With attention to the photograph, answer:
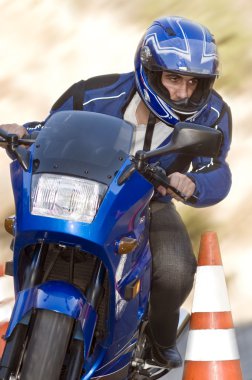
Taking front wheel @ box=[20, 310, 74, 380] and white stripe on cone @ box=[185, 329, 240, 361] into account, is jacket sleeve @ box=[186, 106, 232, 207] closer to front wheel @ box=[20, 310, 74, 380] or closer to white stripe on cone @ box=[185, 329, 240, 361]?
front wheel @ box=[20, 310, 74, 380]

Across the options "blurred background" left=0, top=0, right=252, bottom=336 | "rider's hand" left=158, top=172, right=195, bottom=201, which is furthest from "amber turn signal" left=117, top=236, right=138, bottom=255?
"blurred background" left=0, top=0, right=252, bottom=336

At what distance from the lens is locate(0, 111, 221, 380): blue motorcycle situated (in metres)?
3.33

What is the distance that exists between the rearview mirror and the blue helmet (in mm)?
561

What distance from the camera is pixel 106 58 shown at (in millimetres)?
9797

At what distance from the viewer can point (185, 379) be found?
496 centimetres

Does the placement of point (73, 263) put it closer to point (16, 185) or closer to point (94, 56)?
point (16, 185)

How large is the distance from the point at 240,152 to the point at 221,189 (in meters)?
3.78

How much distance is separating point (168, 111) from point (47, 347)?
1.34 meters

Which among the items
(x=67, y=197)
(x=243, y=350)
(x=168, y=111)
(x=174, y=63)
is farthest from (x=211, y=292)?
(x=67, y=197)

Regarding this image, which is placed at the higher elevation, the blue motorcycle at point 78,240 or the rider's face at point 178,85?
the rider's face at point 178,85

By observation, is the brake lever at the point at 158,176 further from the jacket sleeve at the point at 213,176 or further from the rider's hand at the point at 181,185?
the jacket sleeve at the point at 213,176

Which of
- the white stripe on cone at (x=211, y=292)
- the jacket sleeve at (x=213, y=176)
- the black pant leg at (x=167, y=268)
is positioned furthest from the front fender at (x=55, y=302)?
the white stripe on cone at (x=211, y=292)

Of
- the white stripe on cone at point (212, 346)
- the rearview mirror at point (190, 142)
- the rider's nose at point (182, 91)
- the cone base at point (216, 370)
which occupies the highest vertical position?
the rider's nose at point (182, 91)

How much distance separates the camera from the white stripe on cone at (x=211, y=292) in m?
5.11
